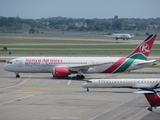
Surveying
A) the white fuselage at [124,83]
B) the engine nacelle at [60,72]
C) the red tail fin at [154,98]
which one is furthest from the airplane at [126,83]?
the red tail fin at [154,98]

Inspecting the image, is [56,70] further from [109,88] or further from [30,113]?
[30,113]

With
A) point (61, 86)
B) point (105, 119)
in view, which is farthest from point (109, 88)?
point (105, 119)

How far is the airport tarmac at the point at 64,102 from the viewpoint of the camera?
179ft

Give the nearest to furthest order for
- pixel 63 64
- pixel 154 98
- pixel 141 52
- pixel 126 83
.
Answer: pixel 154 98 < pixel 126 83 < pixel 63 64 < pixel 141 52

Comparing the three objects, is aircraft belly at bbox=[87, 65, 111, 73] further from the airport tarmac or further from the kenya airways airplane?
the airport tarmac

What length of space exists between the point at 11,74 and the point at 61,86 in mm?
19293

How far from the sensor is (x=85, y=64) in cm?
8625

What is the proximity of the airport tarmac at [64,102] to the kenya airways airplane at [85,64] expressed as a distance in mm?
1839

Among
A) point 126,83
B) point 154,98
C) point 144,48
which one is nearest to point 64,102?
point 126,83

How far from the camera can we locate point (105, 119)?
52.5 metres

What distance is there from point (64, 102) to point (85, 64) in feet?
75.1

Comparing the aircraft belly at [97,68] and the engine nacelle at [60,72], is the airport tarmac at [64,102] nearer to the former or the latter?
the engine nacelle at [60,72]

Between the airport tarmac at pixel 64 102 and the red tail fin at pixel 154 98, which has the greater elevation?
the red tail fin at pixel 154 98

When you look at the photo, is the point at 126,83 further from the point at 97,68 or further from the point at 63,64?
the point at 63,64
